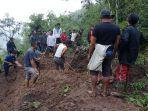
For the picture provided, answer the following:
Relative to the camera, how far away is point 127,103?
8617 mm

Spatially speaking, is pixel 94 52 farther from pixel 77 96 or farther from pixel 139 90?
pixel 139 90

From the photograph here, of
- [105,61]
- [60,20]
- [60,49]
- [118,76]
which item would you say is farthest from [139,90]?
[60,20]

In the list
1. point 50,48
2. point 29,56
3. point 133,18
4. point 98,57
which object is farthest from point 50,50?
point 98,57

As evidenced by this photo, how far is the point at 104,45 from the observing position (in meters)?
8.46

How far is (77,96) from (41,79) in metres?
5.64

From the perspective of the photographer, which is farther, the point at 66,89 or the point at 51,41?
the point at 51,41

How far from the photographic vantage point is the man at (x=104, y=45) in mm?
8305

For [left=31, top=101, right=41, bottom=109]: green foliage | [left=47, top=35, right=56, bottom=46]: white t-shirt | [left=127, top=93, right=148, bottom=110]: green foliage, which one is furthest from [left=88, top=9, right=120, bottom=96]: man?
[left=47, top=35, right=56, bottom=46]: white t-shirt

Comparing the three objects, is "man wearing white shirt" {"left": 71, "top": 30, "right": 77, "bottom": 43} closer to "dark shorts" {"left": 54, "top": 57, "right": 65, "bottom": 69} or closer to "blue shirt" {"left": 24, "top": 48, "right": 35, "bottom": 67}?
"dark shorts" {"left": 54, "top": 57, "right": 65, "bottom": 69}

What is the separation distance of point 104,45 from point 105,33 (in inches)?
11.7

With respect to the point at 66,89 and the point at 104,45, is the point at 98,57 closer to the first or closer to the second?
the point at 104,45

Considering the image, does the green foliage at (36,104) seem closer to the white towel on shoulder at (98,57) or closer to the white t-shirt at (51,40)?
the white towel on shoulder at (98,57)

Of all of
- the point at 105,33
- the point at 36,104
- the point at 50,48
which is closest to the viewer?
the point at 105,33

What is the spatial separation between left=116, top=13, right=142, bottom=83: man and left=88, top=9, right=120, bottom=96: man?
44cm
